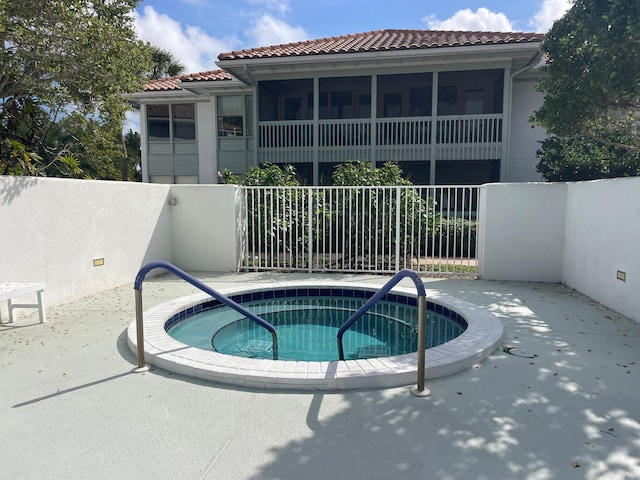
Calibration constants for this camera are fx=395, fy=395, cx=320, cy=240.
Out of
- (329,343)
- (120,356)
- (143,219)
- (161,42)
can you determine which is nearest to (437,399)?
(329,343)

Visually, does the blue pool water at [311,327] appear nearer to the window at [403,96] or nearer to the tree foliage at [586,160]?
the tree foliage at [586,160]

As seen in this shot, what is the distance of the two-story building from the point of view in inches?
509

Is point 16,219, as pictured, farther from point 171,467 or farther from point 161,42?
point 161,42

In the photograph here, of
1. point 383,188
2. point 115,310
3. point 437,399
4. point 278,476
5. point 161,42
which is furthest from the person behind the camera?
point 161,42

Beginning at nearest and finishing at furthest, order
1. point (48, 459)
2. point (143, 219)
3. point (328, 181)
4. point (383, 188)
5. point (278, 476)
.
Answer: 1. point (278, 476)
2. point (48, 459)
3. point (143, 219)
4. point (383, 188)
5. point (328, 181)

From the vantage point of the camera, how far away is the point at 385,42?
45.4 feet

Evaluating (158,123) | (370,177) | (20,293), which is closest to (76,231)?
(20,293)

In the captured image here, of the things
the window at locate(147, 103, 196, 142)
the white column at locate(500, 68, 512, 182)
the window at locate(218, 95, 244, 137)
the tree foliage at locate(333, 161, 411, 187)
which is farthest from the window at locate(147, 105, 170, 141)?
Result: the white column at locate(500, 68, 512, 182)

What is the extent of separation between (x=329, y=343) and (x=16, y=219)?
15.6ft

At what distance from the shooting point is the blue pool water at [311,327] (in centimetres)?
536

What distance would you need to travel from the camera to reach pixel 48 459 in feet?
8.32

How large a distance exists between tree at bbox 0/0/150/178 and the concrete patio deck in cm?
460

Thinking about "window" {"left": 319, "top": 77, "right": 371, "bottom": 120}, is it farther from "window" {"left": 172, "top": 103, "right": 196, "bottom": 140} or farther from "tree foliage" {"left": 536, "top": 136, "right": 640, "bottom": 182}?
"tree foliage" {"left": 536, "top": 136, "right": 640, "bottom": 182}

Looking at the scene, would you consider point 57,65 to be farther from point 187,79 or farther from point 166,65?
point 166,65
